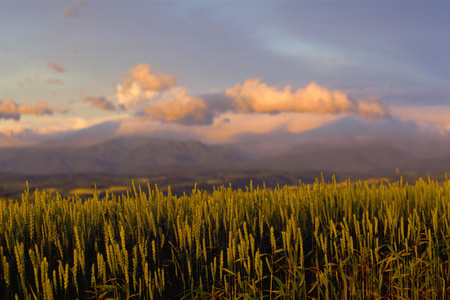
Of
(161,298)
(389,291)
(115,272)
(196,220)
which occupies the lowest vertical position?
(389,291)

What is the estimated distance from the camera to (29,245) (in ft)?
19.7

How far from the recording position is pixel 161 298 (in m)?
5.04

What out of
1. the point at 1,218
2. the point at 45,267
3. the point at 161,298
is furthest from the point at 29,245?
the point at 161,298

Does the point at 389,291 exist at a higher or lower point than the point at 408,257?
lower

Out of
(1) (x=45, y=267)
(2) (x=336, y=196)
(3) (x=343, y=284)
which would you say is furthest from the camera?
(2) (x=336, y=196)

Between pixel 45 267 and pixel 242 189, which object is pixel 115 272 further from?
pixel 242 189

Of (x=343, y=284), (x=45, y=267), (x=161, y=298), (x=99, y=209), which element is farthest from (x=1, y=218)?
(x=343, y=284)

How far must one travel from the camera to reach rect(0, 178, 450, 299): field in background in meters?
5.06

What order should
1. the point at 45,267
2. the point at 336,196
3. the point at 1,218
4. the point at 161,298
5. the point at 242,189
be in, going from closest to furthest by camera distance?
the point at 45,267
the point at 161,298
the point at 1,218
the point at 336,196
the point at 242,189

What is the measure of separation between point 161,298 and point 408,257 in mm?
3859

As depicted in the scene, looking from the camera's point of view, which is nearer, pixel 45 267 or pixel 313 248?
pixel 45 267

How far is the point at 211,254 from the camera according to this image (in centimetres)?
588

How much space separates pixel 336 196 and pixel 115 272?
4.31m

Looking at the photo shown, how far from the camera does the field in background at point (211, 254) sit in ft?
16.6
